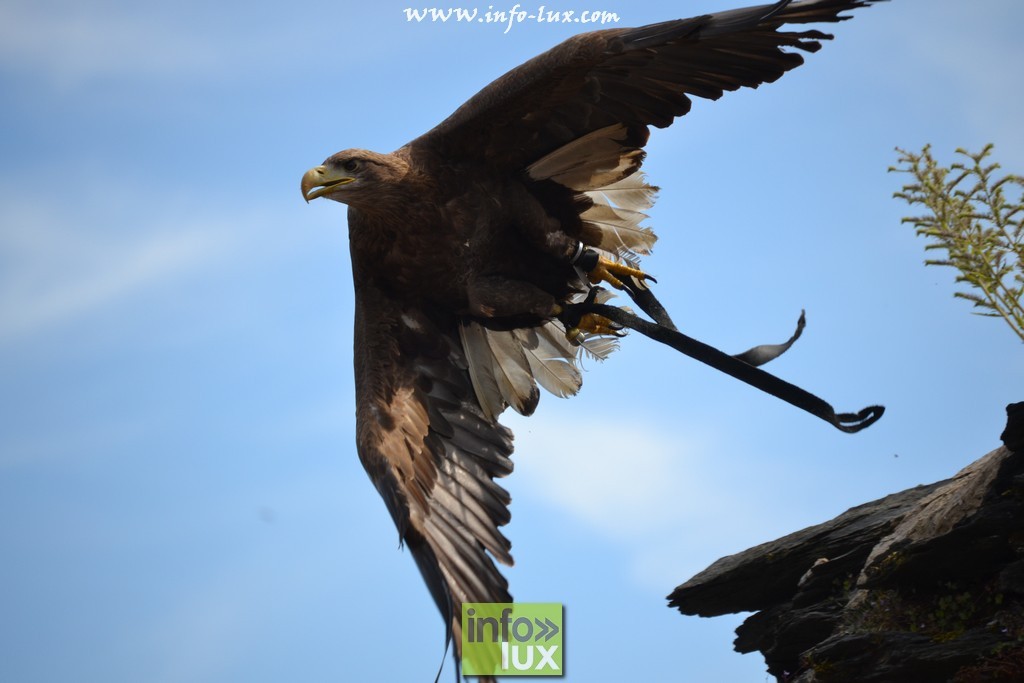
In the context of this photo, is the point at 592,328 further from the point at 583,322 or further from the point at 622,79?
the point at 622,79

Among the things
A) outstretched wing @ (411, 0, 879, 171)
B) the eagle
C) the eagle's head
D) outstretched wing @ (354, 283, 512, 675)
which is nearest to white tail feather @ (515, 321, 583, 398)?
the eagle

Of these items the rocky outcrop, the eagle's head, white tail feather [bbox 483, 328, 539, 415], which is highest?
the eagle's head

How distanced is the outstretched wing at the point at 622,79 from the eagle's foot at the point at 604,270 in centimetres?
67

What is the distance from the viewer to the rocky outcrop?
5156mm

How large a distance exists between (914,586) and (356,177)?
3.79 metres

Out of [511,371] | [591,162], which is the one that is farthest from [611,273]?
[511,371]

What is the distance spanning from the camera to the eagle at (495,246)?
16.7 feet

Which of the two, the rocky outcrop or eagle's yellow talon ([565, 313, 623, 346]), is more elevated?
eagle's yellow talon ([565, 313, 623, 346])

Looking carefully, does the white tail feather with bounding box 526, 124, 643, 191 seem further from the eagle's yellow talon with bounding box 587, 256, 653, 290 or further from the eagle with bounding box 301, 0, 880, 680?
the eagle's yellow talon with bounding box 587, 256, 653, 290

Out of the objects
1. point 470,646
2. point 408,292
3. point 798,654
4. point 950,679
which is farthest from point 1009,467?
point 408,292

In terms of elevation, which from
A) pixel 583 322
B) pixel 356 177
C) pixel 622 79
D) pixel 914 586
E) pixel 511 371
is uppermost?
pixel 622 79

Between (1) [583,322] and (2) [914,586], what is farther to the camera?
(1) [583,322]

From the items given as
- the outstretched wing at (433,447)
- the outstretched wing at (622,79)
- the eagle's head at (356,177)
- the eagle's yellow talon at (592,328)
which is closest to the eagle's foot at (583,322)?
the eagle's yellow talon at (592,328)

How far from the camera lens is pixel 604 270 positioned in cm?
609
